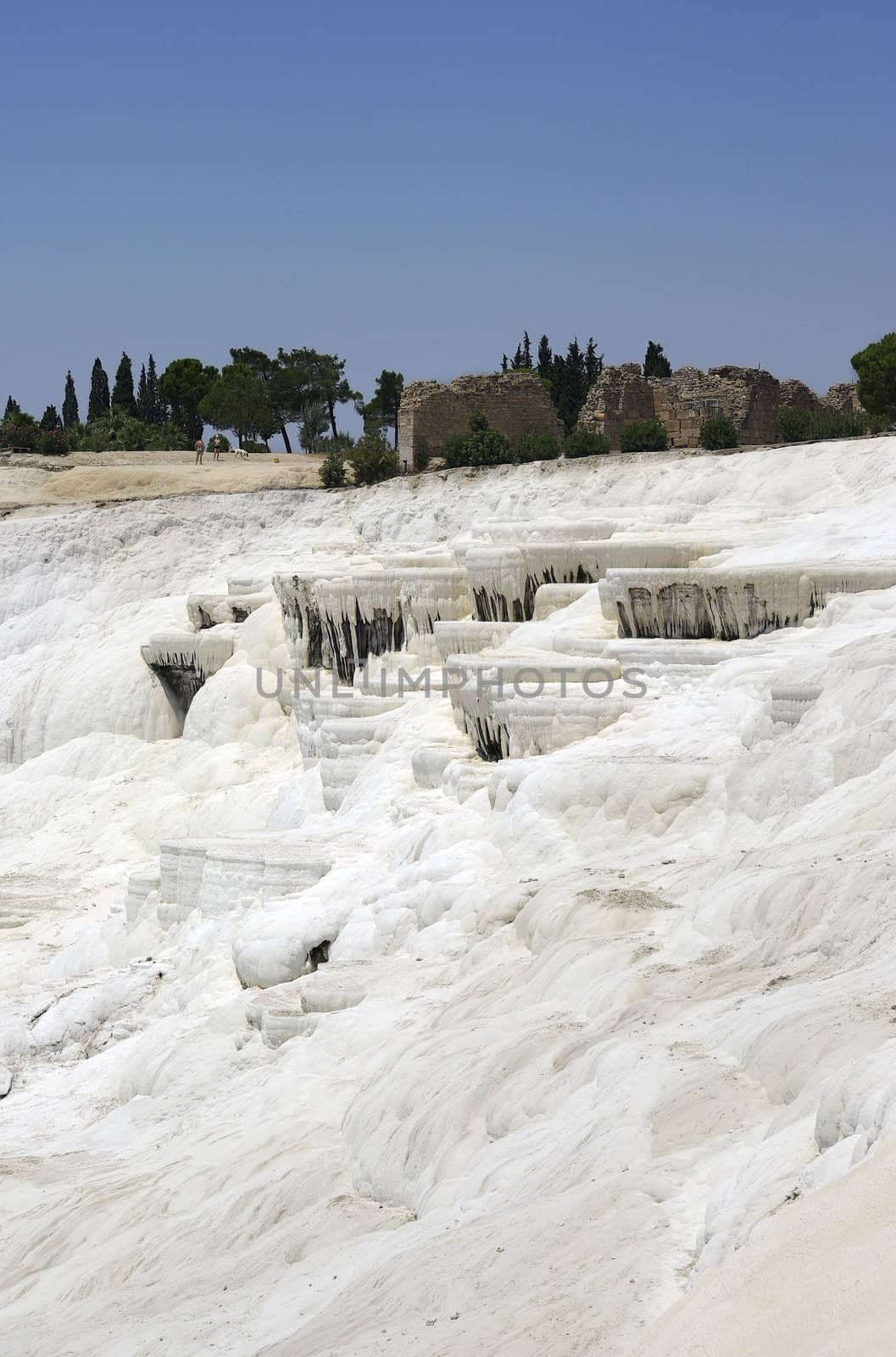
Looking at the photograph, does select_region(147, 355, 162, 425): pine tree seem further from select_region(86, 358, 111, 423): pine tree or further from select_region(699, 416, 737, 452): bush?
select_region(699, 416, 737, 452): bush

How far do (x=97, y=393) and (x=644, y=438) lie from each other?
25.5 meters

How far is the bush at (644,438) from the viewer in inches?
904

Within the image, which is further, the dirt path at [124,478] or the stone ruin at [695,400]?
the dirt path at [124,478]

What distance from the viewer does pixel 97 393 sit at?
45156 mm

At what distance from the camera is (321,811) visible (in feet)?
43.6

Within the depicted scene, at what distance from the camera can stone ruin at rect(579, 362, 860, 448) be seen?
23234 millimetres

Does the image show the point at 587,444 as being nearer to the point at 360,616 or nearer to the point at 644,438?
the point at 644,438

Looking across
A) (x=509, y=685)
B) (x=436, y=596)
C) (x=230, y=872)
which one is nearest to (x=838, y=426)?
(x=436, y=596)

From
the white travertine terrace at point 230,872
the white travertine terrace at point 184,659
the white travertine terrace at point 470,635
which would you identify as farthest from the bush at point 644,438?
the white travertine terrace at point 230,872

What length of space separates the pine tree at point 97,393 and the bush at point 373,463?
19.5 metres

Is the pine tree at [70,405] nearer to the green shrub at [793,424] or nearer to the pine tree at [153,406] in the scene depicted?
the pine tree at [153,406]

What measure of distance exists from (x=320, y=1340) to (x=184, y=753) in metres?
13.8

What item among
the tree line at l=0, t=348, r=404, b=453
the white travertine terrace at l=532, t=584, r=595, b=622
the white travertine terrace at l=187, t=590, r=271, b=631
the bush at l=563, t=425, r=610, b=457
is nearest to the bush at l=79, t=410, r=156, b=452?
the tree line at l=0, t=348, r=404, b=453

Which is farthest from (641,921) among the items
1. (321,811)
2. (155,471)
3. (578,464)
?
(155,471)
